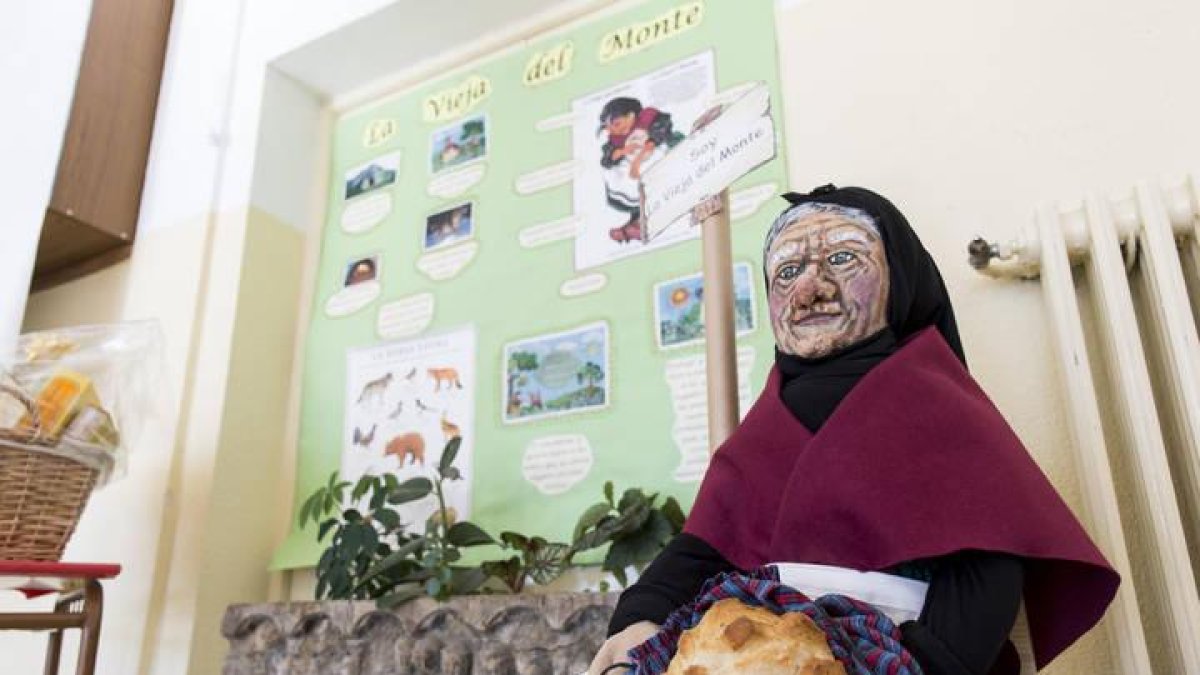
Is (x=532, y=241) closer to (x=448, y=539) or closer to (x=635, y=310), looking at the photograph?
(x=635, y=310)

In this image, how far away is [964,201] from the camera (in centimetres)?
107

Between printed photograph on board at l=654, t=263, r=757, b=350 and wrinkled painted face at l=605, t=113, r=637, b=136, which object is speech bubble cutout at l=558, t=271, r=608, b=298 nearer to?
printed photograph on board at l=654, t=263, r=757, b=350

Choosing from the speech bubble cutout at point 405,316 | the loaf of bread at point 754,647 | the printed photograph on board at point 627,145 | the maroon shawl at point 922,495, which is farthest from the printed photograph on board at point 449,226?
the loaf of bread at point 754,647

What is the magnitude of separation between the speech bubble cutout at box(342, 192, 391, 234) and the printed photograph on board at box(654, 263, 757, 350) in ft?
2.20

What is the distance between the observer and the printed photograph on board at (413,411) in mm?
1481

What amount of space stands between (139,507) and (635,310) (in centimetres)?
97

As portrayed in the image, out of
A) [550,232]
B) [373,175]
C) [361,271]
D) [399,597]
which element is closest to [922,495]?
[399,597]

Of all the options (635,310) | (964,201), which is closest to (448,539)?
(635,310)

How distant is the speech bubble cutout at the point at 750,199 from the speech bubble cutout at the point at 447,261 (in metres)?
0.51

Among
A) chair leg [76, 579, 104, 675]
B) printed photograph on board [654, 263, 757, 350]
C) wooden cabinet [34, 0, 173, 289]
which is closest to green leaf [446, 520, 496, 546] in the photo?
printed photograph on board [654, 263, 757, 350]

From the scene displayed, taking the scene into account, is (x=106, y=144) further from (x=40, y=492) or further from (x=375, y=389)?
(x=40, y=492)

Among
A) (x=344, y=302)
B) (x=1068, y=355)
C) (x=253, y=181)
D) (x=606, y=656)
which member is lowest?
(x=606, y=656)

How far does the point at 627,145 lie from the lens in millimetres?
1467

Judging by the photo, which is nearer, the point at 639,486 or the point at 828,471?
the point at 828,471
